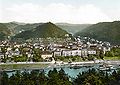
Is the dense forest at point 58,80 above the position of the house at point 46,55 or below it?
above

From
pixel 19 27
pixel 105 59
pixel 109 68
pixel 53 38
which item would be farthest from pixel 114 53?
pixel 19 27

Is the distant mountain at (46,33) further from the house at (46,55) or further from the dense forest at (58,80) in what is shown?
the dense forest at (58,80)

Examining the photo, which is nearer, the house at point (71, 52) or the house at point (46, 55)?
the house at point (46, 55)

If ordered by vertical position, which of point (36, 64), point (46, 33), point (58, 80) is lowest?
point (36, 64)

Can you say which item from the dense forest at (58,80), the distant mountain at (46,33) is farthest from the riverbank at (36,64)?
the distant mountain at (46,33)

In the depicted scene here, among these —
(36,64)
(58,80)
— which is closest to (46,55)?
(36,64)

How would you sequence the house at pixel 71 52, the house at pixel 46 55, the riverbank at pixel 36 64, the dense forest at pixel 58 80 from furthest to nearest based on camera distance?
the house at pixel 71 52 → the house at pixel 46 55 → the riverbank at pixel 36 64 → the dense forest at pixel 58 80

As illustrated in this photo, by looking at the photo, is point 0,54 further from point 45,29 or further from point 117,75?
point 45,29

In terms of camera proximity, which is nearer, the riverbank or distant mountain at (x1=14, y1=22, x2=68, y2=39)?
the riverbank

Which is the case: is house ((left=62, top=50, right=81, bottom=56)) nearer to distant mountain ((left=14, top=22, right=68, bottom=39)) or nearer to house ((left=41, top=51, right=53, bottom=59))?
house ((left=41, top=51, right=53, bottom=59))

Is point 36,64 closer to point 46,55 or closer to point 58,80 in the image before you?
point 46,55

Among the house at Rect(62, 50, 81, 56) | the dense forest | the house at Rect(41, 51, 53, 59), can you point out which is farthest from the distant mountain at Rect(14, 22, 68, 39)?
the dense forest
